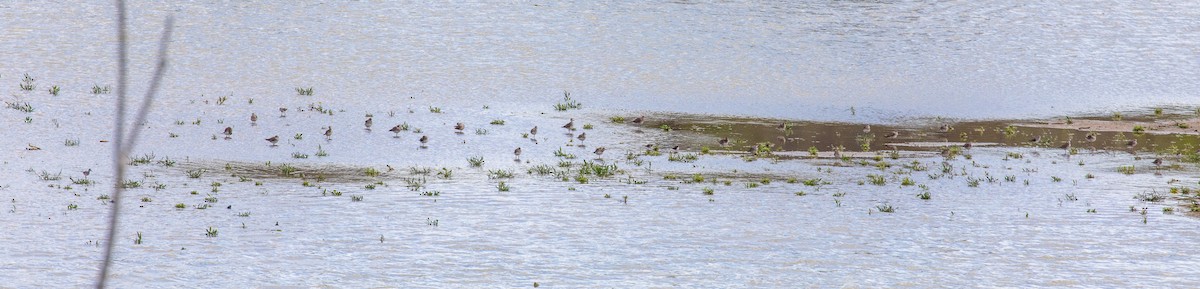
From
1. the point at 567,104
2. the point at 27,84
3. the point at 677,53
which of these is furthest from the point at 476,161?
the point at 677,53

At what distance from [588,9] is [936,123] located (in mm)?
25506

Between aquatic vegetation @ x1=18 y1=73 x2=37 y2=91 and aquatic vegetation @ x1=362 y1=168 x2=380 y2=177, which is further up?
aquatic vegetation @ x1=18 y1=73 x2=37 y2=91

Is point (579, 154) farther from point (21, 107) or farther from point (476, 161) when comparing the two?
point (21, 107)

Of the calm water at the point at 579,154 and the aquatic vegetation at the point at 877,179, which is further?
the aquatic vegetation at the point at 877,179

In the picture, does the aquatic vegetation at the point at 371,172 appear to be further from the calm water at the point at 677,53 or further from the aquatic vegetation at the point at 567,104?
the calm water at the point at 677,53

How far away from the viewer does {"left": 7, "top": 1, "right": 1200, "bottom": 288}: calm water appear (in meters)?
16.7

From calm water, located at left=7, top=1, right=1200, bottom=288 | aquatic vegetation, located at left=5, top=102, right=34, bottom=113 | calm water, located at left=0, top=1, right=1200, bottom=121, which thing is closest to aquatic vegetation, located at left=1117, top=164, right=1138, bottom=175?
calm water, located at left=7, top=1, right=1200, bottom=288

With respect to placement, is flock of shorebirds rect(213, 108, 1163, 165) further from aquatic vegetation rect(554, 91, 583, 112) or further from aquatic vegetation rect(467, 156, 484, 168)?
aquatic vegetation rect(554, 91, 583, 112)

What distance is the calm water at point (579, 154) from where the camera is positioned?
16.7 m

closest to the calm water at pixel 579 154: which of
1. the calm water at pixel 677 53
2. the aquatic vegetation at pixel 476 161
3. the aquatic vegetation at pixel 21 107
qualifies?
the calm water at pixel 677 53

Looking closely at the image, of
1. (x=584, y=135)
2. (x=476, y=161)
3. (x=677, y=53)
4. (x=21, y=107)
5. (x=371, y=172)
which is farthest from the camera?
(x=677, y=53)

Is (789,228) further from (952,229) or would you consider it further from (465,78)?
(465,78)

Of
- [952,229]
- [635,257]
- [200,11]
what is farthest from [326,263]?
[200,11]

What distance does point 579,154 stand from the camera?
27531 mm
